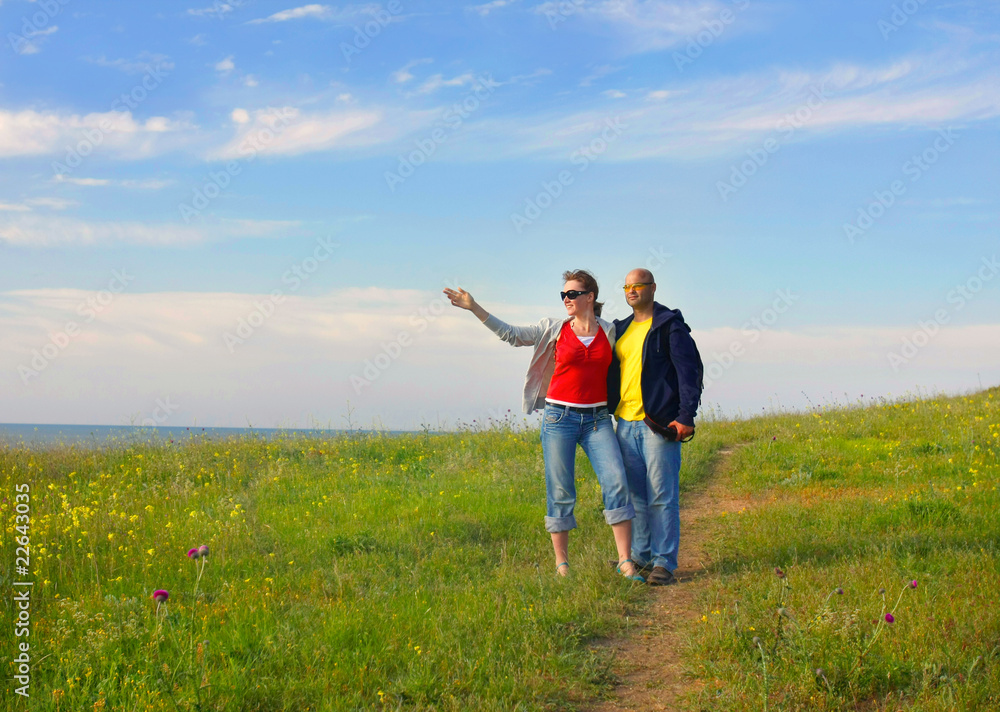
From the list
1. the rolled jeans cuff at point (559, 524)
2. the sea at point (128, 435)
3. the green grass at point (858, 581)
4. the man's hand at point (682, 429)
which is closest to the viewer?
the green grass at point (858, 581)

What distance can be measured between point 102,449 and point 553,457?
393 inches

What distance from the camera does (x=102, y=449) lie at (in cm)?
1284

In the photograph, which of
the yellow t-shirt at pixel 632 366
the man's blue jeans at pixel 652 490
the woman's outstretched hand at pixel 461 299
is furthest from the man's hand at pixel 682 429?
the woman's outstretched hand at pixel 461 299

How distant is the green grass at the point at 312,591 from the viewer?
4363 mm

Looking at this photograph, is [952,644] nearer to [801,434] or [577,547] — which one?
[577,547]

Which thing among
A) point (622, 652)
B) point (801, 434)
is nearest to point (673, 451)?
point (622, 652)

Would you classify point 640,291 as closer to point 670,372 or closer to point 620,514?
point 670,372

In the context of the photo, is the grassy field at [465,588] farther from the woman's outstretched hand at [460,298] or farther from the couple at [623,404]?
the woman's outstretched hand at [460,298]

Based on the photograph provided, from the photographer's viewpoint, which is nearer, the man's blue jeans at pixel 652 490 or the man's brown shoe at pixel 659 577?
the man's blue jeans at pixel 652 490

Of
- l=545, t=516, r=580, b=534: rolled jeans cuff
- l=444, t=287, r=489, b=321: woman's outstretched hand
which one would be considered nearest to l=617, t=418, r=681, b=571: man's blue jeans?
l=545, t=516, r=580, b=534: rolled jeans cuff

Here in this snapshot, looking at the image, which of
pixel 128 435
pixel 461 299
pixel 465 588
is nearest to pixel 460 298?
pixel 461 299

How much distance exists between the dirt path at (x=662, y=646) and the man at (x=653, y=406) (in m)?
0.33

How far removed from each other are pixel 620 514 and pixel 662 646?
1.36m

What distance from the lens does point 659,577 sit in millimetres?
6379
